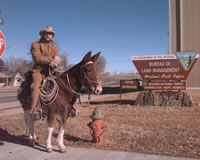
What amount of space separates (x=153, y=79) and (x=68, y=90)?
790 cm

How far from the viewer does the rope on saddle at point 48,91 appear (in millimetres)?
4613

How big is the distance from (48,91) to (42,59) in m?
0.72

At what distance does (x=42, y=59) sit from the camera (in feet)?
15.7

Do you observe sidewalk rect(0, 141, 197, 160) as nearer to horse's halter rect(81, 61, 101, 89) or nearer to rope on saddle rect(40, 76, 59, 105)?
rope on saddle rect(40, 76, 59, 105)

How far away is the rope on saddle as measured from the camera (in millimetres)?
4613

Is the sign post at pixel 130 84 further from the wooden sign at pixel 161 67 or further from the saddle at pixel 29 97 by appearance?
the saddle at pixel 29 97

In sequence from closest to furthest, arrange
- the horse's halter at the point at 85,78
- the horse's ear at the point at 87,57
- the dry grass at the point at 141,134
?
the horse's halter at the point at 85,78 < the horse's ear at the point at 87,57 < the dry grass at the point at 141,134

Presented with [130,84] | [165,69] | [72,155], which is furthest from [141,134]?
[130,84]

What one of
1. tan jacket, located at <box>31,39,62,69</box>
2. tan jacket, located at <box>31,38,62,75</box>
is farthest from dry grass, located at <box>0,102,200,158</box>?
tan jacket, located at <box>31,39,62,69</box>

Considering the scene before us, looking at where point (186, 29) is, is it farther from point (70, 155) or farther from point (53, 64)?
point (70, 155)

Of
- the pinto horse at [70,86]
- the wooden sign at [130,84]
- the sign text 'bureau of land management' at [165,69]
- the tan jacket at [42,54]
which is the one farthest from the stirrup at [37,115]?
the wooden sign at [130,84]

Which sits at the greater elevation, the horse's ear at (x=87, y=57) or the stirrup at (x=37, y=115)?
the horse's ear at (x=87, y=57)

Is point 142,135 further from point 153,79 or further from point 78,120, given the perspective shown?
point 153,79

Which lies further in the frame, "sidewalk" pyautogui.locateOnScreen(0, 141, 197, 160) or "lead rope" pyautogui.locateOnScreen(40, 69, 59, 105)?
"lead rope" pyautogui.locateOnScreen(40, 69, 59, 105)
